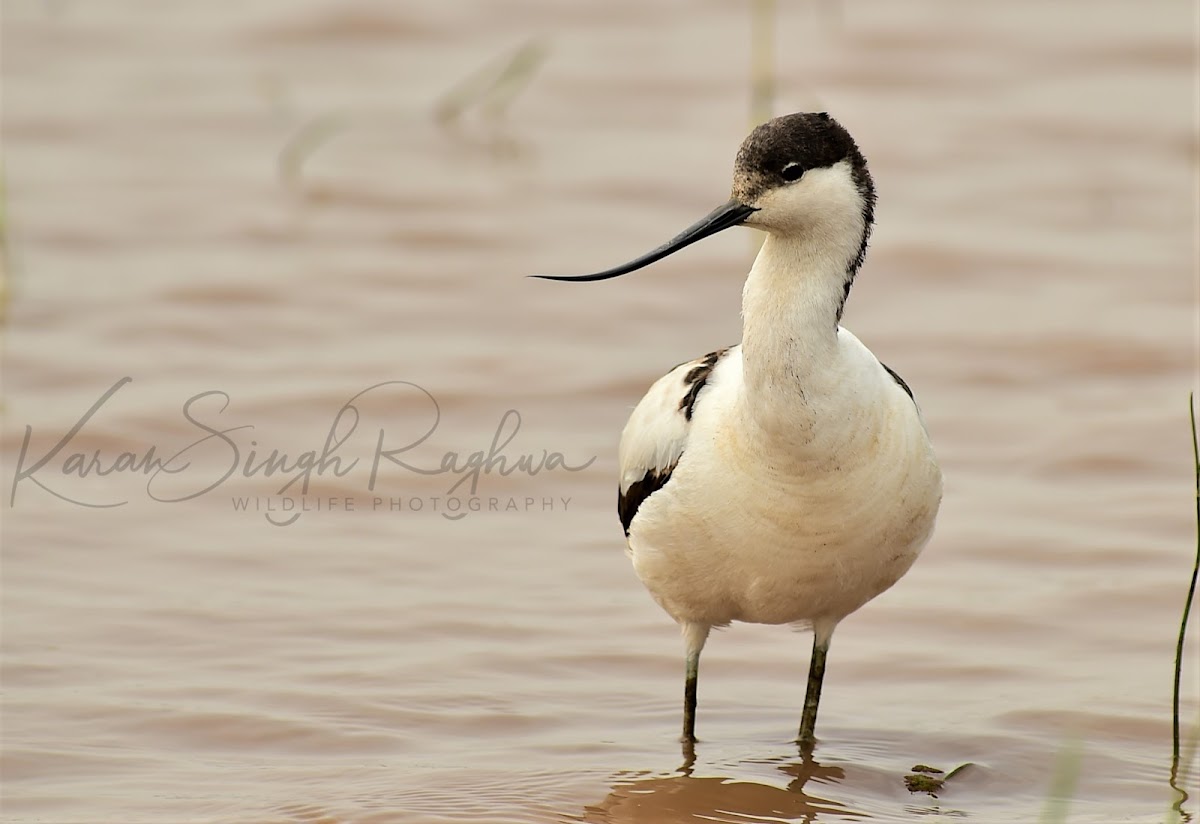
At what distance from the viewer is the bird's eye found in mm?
4809

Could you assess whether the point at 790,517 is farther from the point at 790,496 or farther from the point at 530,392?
the point at 530,392

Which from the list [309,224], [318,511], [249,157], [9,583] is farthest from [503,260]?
[9,583]

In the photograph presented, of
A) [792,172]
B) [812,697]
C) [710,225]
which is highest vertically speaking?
[792,172]

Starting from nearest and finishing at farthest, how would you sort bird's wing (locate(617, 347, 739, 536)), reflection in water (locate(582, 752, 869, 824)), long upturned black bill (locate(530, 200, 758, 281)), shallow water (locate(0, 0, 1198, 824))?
1. long upturned black bill (locate(530, 200, 758, 281))
2. reflection in water (locate(582, 752, 869, 824))
3. bird's wing (locate(617, 347, 739, 536))
4. shallow water (locate(0, 0, 1198, 824))

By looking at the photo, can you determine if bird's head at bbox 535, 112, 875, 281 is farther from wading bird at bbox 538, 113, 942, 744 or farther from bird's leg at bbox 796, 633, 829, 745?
bird's leg at bbox 796, 633, 829, 745

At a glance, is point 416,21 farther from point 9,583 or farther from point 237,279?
point 9,583

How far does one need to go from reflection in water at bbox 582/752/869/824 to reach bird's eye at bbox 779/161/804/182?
170 cm

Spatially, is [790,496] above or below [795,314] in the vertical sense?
below

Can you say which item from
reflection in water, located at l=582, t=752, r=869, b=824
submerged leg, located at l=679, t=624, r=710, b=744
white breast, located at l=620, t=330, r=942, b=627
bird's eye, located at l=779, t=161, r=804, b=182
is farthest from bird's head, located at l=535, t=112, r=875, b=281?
reflection in water, located at l=582, t=752, r=869, b=824

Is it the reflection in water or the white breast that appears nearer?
the white breast

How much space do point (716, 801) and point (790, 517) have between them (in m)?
0.87

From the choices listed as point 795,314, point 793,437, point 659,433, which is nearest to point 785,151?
point 795,314

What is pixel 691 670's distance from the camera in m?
5.62

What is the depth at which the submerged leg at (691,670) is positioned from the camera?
5590mm
